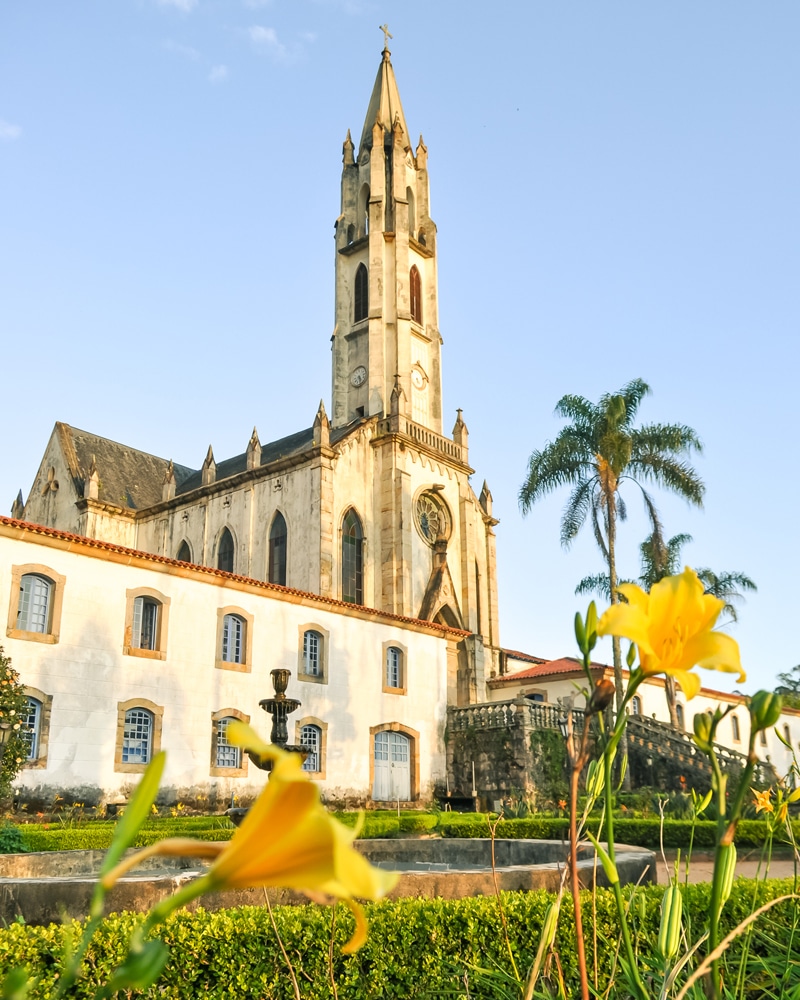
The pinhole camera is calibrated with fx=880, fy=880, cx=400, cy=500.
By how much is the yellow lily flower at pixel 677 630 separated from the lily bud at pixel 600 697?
0.38ft

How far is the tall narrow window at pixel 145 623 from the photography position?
21.9 meters

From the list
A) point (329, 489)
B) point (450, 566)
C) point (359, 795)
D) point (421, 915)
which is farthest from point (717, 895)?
point (450, 566)

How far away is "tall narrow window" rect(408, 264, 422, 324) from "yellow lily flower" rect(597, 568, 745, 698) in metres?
41.1

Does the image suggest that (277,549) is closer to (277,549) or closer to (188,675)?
(277,549)

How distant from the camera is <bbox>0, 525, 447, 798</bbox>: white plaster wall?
65.5 ft

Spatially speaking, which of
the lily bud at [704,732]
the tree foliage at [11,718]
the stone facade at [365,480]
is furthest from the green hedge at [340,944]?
the stone facade at [365,480]

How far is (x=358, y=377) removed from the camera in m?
40.0

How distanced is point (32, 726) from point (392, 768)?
39.0 feet

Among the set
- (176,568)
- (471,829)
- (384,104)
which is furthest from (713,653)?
(384,104)

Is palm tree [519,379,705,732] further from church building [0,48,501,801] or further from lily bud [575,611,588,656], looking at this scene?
lily bud [575,611,588,656]

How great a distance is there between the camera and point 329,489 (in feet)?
110

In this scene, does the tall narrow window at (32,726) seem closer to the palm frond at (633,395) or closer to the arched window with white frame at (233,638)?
the arched window with white frame at (233,638)

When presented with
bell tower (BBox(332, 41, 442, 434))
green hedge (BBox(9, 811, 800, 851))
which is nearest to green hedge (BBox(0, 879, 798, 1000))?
green hedge (BBox(9, 811, 800, 851))

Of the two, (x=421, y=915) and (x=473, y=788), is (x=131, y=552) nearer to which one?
(x=473, y=788)
